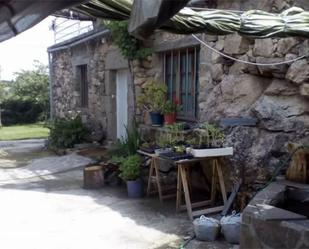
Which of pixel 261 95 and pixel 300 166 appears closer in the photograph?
pixel 300 166

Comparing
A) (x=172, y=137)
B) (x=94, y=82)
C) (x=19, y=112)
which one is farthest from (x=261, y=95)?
(x=19, y=112)

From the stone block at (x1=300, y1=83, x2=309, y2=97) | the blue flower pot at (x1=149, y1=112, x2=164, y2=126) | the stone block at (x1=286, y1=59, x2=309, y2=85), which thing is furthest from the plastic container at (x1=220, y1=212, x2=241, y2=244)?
the blue flower pot at (x1=149, y1=112, x2=164, y2=126)

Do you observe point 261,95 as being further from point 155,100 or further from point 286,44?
point 155,100

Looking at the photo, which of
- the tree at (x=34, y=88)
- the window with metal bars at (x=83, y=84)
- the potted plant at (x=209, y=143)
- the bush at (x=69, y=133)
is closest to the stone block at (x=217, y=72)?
the potted plant at (x=209, y=143)

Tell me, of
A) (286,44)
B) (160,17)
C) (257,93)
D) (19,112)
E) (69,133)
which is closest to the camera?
(160,17)

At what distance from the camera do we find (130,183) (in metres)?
6.02

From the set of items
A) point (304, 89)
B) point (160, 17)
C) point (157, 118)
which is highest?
point (160, 17)

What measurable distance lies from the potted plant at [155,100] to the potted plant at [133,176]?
45.9 inches

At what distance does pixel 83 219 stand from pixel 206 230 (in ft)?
5.28

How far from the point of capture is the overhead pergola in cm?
194

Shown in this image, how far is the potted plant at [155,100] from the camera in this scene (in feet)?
22.7

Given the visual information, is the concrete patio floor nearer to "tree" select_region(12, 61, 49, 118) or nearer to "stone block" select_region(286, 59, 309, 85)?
"stone block" select_region(286, 59, 309, 85)

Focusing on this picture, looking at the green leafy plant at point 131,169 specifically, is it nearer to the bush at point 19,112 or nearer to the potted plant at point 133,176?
the potted plant at point 133,176

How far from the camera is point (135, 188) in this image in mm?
6023
